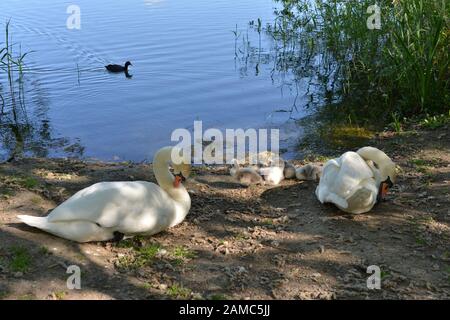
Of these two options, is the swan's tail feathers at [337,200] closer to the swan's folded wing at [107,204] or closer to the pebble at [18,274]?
the swan's folded wing at [107,204]

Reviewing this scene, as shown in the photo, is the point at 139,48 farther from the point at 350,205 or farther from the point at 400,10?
the point at 350,205

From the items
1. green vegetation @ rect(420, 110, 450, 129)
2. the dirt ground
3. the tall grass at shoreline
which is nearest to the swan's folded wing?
the dirt ground

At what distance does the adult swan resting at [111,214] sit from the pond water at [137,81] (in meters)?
4.07

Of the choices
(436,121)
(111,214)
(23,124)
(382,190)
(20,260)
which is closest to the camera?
(20,260)

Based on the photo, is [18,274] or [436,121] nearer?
[18,274]

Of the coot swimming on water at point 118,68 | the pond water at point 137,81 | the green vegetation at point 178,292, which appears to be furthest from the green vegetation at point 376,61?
the green vegetation at point 178,292

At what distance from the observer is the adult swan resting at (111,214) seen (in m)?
5.29

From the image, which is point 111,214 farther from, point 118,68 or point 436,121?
point 118,68

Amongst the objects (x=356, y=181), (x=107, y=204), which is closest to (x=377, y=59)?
(x=356, y=181)

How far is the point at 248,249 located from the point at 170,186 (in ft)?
3.93

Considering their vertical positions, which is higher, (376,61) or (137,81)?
(376,61)

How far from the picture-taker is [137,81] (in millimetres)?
13734

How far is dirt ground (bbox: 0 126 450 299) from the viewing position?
472 cm

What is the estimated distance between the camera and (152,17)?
744 inches
